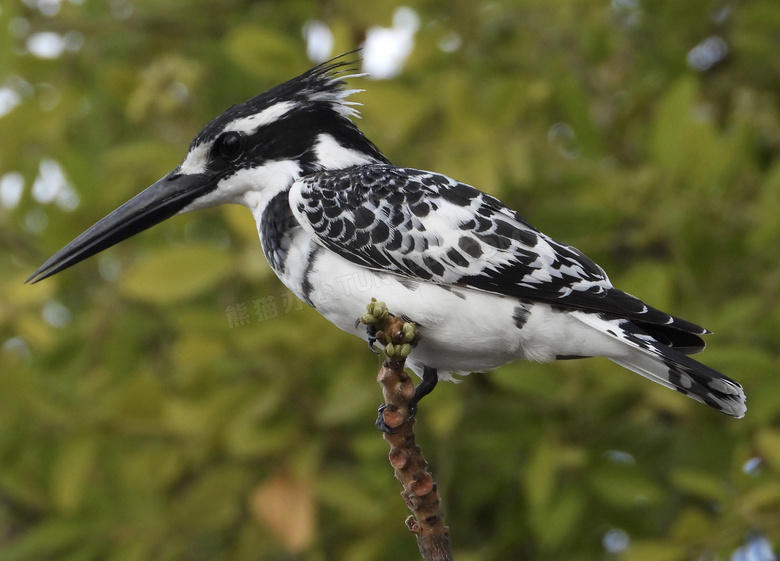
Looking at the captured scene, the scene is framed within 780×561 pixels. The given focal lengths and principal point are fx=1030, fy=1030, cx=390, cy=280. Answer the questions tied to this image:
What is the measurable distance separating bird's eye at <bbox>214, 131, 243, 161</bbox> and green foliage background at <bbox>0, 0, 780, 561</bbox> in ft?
2.07

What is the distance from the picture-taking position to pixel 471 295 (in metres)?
2.79

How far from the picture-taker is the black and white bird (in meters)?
2.75

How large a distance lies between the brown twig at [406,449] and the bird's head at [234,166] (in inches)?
33.7

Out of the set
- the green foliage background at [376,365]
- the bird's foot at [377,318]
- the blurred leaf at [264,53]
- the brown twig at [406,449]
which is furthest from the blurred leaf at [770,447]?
the blurred leaf at [264,53]

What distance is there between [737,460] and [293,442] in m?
1.61

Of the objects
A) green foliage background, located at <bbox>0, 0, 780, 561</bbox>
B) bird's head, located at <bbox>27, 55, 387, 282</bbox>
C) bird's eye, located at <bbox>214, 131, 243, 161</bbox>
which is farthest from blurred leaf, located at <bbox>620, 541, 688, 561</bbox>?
bird's eye, located at <bbox>214, 131, 243, 161</bbox>

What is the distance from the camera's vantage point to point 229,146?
10.5 feet

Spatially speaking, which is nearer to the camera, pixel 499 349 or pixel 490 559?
pixel 499 349

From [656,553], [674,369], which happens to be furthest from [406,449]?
[656,553]

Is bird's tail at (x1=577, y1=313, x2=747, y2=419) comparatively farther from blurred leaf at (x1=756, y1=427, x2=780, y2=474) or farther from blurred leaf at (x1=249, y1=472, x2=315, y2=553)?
blurred leaf at (x1=249, y1=472, x2=315, y2=553)

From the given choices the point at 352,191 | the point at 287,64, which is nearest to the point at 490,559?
the point at 352,191

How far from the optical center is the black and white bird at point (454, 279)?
9.02 ft

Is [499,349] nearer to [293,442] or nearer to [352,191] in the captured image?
[352,191]

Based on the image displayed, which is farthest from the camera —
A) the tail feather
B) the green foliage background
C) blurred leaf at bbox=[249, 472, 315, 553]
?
the green foliage background
